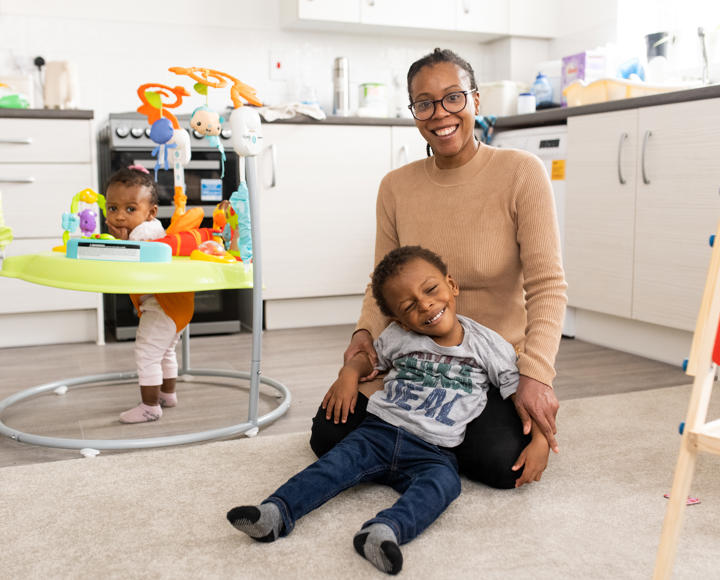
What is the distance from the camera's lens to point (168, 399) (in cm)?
243

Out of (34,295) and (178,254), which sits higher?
(178,254)

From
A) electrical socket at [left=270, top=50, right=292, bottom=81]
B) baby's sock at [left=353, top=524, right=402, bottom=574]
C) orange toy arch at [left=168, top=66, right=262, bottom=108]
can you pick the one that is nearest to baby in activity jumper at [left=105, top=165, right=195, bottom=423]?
orange toy arch at [left=168, top=66, right=262, bottom=108]

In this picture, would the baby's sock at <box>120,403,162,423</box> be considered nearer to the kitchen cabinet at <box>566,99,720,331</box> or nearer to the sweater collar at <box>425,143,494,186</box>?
the sweater collar at <box>425,143,494,186</box>

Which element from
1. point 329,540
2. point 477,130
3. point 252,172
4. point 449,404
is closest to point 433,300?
point 449,404

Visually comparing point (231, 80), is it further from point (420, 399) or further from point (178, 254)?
point (420, 399)

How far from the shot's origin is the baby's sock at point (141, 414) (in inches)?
88.8

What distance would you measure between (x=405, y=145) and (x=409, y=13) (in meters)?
0.82

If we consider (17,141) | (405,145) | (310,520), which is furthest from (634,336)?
(17,141)

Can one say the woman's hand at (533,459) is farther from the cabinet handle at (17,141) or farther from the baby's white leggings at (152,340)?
the cabinet handle at (17,141)

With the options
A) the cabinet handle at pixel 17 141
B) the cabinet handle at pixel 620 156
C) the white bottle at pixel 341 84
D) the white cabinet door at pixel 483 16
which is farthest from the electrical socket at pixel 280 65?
the cabinet handle at pixel 620 156

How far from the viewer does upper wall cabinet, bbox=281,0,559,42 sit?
4039 mm

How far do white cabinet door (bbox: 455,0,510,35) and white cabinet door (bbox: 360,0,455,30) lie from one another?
0.06 m

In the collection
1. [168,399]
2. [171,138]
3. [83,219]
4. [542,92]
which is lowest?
[168,399]

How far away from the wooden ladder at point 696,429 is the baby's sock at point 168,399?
1.62 m
